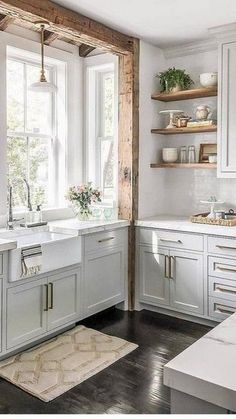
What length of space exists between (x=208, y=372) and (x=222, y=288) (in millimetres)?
2431

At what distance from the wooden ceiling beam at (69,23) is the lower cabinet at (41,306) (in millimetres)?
1969

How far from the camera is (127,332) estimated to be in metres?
3.50

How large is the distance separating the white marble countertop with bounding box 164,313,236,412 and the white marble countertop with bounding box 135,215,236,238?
6.92 feet

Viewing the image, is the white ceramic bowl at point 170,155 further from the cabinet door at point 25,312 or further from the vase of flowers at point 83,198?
the cabinet door at point 25,312

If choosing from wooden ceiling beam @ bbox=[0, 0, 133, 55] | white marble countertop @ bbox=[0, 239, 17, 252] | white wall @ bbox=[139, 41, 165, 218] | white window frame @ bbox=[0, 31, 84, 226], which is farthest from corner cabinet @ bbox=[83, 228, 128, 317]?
wooden ceiling beam @ bbox=[0, 0, 133, 55]

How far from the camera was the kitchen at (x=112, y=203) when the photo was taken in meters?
2.91

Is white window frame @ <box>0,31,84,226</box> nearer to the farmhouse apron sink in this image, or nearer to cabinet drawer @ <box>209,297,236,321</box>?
the farmhouse apron sink

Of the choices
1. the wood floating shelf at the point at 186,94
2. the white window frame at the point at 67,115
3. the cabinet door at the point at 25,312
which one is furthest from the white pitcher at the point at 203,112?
the cabinet door at the point at 25,312

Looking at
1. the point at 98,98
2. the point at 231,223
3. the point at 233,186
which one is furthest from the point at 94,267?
the point at 98,98

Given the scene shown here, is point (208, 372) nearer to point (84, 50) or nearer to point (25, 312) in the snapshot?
point (25, 312)

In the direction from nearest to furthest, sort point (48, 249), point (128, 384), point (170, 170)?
point (128, 384)
point (48, 249)
point (170, 170)

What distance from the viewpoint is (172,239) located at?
3766mm

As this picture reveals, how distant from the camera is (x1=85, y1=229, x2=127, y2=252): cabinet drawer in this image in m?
3.59

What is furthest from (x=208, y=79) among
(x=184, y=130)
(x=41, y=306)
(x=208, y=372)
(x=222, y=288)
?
(x=208, y=372)
